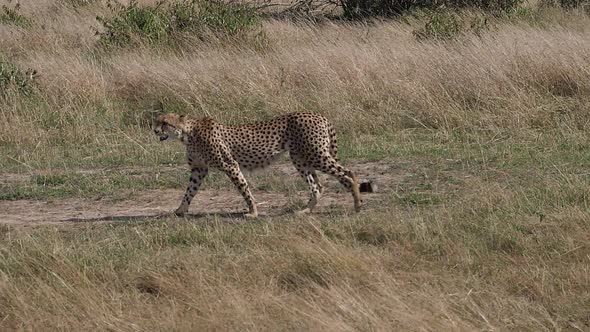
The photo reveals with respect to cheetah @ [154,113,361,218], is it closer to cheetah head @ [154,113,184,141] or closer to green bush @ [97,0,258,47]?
cheetah head @ [154,113,184,141]

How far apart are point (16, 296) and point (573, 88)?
628 centimetres

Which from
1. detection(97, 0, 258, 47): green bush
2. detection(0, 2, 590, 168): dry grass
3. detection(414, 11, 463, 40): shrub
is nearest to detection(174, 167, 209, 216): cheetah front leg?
detection(0, 2, 590, 168): dry grass

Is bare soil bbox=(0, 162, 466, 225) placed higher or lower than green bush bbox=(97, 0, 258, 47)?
higher

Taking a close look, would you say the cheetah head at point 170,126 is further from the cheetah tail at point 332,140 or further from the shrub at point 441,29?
the shrub at point 441,29

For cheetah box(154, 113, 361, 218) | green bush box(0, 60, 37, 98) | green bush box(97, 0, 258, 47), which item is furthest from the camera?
green bush box(97, 0, 258, 47)

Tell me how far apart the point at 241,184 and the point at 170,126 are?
2.10 feet

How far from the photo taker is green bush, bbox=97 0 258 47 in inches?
523

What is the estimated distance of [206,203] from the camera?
7922mm

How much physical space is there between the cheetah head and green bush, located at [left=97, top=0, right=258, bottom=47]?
5497 mm

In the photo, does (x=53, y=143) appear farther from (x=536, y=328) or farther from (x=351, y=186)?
(x=536, y=328)

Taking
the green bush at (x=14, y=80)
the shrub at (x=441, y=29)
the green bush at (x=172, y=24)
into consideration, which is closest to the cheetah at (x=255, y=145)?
the green bush at (x=14, y=80)

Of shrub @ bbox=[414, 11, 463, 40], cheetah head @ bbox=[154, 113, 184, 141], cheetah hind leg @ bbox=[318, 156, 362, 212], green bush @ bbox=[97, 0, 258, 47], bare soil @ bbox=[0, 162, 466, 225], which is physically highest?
cheetah head @ bbox=[154, 113, 184, 141]

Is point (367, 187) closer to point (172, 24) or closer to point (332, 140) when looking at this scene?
point (332, 140)

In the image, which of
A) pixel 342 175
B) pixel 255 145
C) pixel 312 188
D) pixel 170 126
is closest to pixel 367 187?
pixel 342 175
